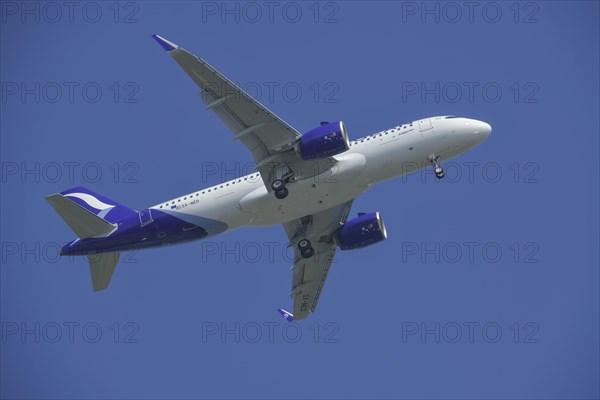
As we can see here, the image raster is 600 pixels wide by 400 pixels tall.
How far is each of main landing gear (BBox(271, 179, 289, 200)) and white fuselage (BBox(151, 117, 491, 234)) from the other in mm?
435

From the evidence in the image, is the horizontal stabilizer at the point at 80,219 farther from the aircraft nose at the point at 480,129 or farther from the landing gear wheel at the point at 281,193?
the aircraft nose at the point at 480,129

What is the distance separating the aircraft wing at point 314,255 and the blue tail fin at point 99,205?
12987mm

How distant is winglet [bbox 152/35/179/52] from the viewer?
46.7m

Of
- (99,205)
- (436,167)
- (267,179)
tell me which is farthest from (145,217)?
(436,167)

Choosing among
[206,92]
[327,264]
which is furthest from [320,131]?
[327,264]

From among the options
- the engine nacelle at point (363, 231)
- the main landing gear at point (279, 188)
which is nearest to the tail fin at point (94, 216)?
the main landing gear at point (279, 188)

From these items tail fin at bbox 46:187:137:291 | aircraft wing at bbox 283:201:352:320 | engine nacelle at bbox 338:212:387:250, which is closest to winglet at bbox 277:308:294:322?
aircraft wing at bbox 283:201:352:320

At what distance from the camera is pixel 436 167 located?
54344 mm

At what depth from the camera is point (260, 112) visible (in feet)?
171

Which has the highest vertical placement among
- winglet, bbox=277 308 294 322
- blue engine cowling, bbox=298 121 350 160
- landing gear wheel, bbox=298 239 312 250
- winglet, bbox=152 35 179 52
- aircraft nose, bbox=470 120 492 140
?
winglet, bbox=152 35 179 52

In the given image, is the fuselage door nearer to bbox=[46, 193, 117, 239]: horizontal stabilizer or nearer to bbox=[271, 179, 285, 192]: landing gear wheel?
bbox=[46, 193, 117, 239]: horizontal stabilizer

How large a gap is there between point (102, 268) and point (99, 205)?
4719 mm

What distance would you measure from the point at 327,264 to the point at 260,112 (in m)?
17.4

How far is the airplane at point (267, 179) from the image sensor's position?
5225 cm
